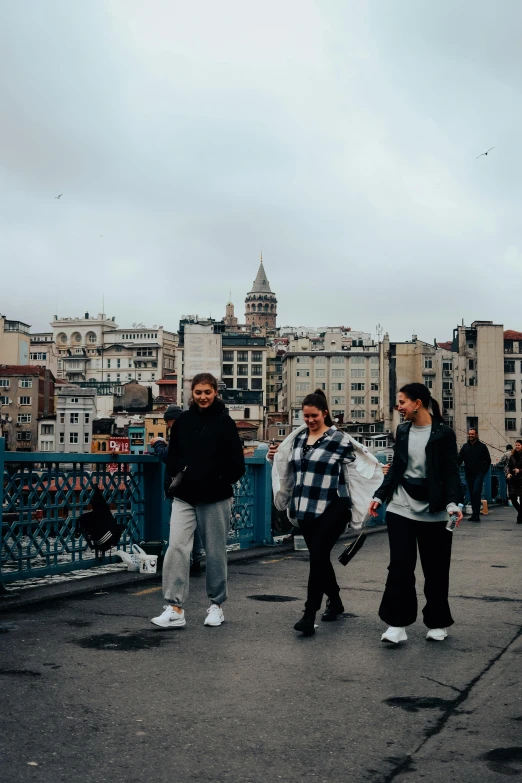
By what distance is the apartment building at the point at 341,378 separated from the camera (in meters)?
150

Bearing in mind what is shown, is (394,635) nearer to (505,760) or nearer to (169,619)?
(169,619)

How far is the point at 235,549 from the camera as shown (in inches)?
484

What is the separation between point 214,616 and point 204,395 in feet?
5.13

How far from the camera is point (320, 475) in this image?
7070 millimetres

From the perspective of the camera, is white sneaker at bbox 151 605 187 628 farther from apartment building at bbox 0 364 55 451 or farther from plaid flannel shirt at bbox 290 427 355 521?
apartment building at bbox 0 364 55 451

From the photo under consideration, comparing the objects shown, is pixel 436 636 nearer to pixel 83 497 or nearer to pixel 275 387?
pixel 83 497

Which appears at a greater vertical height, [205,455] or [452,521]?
[205,455]

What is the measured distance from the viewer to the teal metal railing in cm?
805

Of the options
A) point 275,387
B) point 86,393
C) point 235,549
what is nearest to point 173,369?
point 275,387

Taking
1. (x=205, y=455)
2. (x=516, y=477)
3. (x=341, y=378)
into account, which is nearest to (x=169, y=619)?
(x=205, y=455)

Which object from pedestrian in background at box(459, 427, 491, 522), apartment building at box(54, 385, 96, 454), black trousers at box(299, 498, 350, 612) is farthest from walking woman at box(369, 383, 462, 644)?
apartment building at box(54, 385, 96, 454)

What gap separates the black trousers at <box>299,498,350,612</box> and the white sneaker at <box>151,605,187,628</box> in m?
0.90

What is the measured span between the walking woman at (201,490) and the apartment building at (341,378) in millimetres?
141697

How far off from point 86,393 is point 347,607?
134052mm
